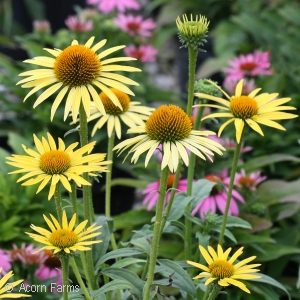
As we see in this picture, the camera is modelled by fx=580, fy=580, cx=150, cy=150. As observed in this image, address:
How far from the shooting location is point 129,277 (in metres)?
1.09

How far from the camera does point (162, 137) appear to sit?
1012mm

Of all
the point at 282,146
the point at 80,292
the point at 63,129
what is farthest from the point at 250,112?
the point at 63,129

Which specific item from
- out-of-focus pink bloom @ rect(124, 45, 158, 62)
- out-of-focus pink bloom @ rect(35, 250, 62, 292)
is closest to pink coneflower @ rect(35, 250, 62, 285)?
out-of-focus pink bloom @ rect(35, 250, 62, 292)

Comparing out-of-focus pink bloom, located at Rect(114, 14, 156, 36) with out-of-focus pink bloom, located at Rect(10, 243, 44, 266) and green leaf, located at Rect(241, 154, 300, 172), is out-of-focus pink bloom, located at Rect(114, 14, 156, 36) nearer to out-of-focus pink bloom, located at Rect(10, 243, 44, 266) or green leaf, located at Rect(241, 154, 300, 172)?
green leaf, located at Rect(241, 154, 300, 172)

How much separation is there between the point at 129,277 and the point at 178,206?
192mm

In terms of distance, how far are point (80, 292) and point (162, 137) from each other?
1.08 ft

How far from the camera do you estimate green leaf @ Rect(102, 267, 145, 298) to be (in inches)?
42.6

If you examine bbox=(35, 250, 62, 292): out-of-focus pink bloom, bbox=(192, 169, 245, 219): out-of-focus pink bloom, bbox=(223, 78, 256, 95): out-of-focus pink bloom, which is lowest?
bbox=(35, 250, 62, 292): out-of-focus pink bloom

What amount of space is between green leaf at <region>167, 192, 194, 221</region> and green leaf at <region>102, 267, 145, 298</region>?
0.16 metres

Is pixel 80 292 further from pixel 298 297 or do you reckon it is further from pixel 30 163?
pixel 298 297

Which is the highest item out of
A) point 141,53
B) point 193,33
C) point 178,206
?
point 141,53

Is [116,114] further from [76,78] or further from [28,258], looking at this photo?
[28,258]

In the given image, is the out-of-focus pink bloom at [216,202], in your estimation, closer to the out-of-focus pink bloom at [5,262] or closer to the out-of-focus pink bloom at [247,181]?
the out-of-focus pink bloom at [247,181]

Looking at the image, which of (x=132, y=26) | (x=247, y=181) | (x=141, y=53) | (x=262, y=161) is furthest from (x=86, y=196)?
(x=132, y=26)
